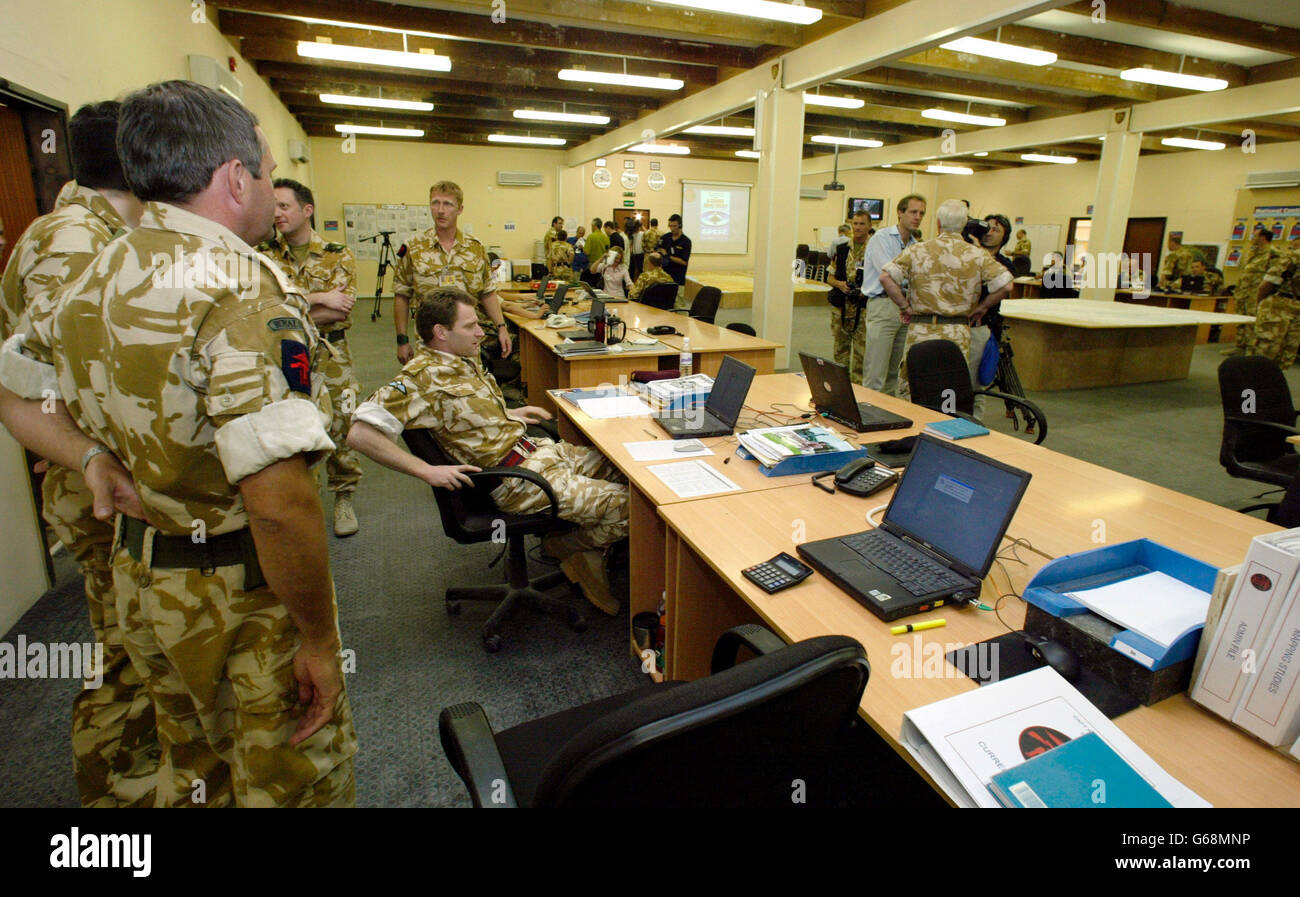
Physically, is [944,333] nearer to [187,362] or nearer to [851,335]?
[851,335]

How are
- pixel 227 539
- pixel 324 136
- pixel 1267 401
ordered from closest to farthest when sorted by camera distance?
pixel 227 539 < pixel 1267 401 < pixel 324 136

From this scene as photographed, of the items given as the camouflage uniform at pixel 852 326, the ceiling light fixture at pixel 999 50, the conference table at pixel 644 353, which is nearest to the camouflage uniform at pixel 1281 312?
the ceiling light fixture at pixel 999 50

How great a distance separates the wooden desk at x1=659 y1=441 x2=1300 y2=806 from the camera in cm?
102

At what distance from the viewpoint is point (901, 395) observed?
4.51 m

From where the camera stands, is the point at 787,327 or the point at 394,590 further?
the point at 787,327

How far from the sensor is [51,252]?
1453 mm

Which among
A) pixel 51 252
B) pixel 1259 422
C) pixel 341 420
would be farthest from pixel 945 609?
pixel 1259 422

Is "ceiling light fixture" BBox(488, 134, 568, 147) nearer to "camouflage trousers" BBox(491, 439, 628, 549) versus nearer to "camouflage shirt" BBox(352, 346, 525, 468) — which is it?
"camouflage shirt" BBox(352, 346, 525, 468)

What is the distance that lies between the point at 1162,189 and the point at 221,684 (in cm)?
1610

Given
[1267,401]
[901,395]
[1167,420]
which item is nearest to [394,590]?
[901,395]

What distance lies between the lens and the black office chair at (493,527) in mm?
2277

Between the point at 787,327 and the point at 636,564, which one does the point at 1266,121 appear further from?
the point at 636,564

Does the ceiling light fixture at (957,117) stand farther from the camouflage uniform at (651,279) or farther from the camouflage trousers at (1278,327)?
the camouflage uniform at (651,279)
